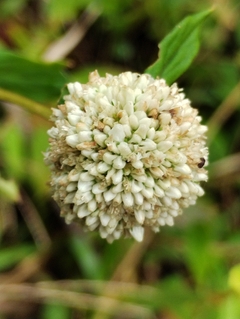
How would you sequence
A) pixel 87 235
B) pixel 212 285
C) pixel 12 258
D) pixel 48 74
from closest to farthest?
pixel 48 74
pixel 212 285
pixel 12 258
pixel 87 235

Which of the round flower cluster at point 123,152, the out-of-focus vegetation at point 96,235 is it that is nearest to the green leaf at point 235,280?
the out-of-focus vegetation at point 96,235

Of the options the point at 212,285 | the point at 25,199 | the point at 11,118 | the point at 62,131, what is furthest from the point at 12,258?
the point at 62,131

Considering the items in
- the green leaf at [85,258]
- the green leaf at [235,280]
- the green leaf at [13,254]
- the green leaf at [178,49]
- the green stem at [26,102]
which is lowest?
the green leaf at [235,280]

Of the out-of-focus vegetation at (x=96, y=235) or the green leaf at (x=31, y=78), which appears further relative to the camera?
the out-of-focus vegetation at (x=96, y=235)

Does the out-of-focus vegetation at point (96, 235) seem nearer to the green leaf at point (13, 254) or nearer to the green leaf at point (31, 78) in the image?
the green leaf at point (13, 254)

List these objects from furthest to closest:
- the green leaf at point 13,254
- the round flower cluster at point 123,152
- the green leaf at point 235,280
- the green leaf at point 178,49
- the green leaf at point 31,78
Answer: the green leaf at point 13,254 < the green leaf at point 235,280 < the green leaf at point 31,78 < the green leaf at point 178,49 < the round flower cluster at point 123,152

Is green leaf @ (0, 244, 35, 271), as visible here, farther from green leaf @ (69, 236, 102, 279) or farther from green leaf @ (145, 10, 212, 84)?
green leaf @ (145, 10, 212, 84)

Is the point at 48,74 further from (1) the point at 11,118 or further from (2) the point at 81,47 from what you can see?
(2) the point at 81,47
